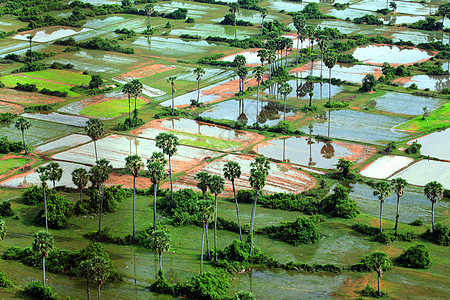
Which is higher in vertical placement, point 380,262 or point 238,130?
point 238,130

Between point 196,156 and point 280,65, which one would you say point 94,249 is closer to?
point 196,156

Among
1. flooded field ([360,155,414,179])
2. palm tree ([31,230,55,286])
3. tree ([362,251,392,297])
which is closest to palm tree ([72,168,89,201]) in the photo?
palm tree ([31,230,55,286])

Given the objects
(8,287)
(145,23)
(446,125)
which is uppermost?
(145,23)

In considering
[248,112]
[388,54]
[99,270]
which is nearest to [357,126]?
[248,112]

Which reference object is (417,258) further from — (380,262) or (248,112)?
(248,112)

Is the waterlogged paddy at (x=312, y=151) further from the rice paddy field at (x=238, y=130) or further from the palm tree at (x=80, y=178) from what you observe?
the palm tree at (x=80, y=178)

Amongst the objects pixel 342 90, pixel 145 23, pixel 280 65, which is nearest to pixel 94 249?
pixel 342 90
